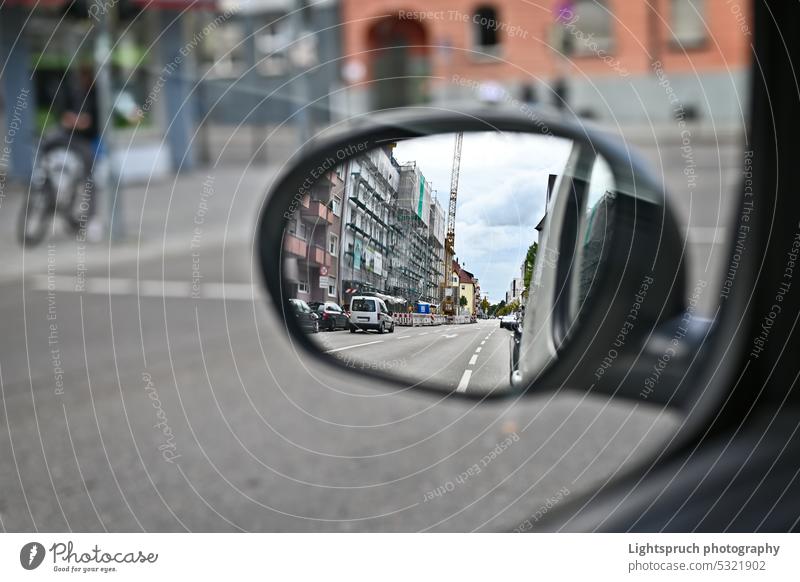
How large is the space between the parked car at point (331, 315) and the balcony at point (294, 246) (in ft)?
0.20

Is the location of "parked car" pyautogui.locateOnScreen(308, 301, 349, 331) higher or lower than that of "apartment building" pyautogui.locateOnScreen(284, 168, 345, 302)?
lower

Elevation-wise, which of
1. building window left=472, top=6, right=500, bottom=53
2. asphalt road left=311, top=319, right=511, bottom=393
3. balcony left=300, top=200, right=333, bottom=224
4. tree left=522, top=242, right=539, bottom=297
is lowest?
asphalt road left=311, top=319, right=511, bottom=393

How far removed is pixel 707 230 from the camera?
926 centimetres

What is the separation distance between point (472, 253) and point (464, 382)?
0.23 meters

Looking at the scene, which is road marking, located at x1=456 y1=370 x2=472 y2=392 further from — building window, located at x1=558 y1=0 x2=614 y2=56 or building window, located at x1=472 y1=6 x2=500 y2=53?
building window, located at x1=472 y1=6 x2=500 y2=53

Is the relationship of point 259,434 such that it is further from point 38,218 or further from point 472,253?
point 38,218

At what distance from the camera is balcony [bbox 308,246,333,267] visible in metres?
0.95

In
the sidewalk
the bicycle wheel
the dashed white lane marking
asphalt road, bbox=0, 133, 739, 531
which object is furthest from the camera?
the bicycle wheel

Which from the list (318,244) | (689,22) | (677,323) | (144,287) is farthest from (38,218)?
(689,22)

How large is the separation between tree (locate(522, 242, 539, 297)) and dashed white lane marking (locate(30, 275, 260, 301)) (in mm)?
6354

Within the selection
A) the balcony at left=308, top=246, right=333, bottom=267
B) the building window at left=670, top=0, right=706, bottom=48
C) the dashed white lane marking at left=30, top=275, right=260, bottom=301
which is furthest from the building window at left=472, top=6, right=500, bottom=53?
the balcony at left=308, top=246, right=333, bottom=267

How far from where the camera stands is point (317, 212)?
1.01 metres

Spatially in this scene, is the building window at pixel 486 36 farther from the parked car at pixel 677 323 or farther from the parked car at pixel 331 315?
the parked car at pixel 331 315

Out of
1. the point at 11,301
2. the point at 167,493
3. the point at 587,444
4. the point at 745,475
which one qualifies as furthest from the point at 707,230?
the point at 745,475
